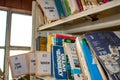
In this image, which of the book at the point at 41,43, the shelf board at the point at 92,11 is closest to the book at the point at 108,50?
the shelf board at the point at 92,11

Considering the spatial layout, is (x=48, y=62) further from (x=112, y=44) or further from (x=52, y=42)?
(x=112, y=44)

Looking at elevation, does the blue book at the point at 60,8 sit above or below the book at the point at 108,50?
above

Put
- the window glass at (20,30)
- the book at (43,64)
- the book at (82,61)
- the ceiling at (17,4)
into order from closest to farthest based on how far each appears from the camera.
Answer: the book at (82,61)
the book at (43,64)
the ceiling at (17,4)
the window glass at (20,30)

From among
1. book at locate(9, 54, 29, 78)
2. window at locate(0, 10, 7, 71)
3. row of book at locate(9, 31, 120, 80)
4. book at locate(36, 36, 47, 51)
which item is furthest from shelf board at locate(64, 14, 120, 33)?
window at locate(0, 10, 7, 71)

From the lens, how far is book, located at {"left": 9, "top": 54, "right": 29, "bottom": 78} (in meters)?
1.36

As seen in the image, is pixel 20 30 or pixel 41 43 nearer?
pixel 41 43

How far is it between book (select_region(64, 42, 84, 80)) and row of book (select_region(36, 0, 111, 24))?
0.63 feet

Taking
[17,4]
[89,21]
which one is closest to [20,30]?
[17,4]

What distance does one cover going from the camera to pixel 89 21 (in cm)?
119

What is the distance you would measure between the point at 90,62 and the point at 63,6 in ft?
1.50

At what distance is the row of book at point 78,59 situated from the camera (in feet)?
2.80

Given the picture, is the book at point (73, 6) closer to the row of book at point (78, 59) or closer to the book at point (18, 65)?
the row of book at point (78, 59)

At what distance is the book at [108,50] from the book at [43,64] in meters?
0.39

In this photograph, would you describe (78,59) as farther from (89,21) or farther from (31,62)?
(31,62)
